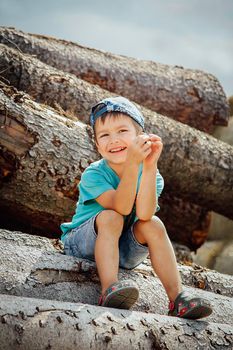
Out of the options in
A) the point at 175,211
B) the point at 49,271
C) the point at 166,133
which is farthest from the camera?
the point at 175,211

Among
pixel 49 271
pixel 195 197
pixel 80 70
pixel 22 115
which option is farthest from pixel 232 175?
pixel 49 271

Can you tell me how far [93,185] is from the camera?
2.52 metres

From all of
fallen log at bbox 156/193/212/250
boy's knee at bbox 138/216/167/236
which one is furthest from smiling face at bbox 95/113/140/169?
fallen log at bbox 156/193/212/250

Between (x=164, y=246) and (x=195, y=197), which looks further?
(x=195, y=197)

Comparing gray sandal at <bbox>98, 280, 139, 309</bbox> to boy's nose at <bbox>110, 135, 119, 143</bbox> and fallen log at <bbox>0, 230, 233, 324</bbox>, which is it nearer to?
fallen log at <bbox>0, 230, 233, 324</bbox>

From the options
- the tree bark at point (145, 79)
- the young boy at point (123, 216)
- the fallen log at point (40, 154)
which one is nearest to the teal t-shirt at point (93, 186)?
the young boy at point (123, 216)

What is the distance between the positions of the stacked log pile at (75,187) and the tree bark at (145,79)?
1 cm

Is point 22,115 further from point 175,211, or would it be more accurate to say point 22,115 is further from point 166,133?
point 175,211

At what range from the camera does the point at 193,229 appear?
17.6 feet

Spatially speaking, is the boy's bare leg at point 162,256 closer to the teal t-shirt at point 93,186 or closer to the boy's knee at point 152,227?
the boy's knee at point 152,227

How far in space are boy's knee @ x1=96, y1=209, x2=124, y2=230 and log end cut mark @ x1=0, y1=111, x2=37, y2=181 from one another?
41.8 inches

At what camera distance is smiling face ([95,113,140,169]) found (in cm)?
247

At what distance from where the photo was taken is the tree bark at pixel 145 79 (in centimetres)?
508

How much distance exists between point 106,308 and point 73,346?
0.28m
